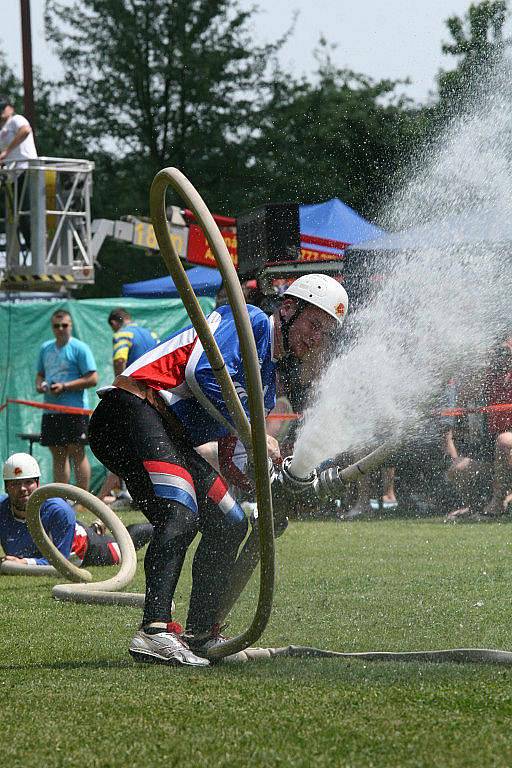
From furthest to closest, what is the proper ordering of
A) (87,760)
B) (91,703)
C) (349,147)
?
1. (349,147)
2. (91,703)
3. (87,760)

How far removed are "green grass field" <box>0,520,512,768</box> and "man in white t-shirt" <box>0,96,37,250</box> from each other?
7.14 metres

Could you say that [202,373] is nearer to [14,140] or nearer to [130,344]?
[130,344]

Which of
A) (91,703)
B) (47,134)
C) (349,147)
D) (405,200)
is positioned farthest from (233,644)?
(47,134)

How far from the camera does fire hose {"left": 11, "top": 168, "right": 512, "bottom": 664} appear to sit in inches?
196

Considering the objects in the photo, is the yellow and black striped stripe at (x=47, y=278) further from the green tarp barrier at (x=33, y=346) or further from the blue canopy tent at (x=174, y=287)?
the blue canopy tent at (x=174, y=287)

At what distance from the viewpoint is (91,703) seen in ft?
14.7

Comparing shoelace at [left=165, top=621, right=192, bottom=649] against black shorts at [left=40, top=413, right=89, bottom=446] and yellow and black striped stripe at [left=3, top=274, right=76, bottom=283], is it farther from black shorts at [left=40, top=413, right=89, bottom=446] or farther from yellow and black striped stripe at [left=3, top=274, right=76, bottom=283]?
yellow and black striped stripe at [left=3, top=274, right=76, bottom=283]

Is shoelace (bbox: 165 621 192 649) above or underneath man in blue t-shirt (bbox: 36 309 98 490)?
underneath

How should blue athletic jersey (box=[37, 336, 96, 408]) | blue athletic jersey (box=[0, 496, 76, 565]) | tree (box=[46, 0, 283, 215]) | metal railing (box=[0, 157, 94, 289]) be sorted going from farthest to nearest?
tree (box=[46, 0, 283, 215]) < metal railing (box=[0, 157, 94, 289]) < blue athletic jersey (box=[37, 336, 96, 408]) < blue athletic jersey (box=[0, 496, 76, 565])

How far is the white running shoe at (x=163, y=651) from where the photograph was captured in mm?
5344

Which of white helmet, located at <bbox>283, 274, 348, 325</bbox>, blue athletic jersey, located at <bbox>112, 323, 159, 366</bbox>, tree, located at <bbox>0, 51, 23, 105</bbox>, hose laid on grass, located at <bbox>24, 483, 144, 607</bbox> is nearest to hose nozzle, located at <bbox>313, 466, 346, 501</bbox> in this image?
white helmet, located at <bbox>283, 274, 348, 325</bbox>

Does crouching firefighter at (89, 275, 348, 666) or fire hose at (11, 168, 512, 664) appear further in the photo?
crouching firefighter at (89, 275, 348, 666)

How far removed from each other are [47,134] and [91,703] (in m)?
35.3

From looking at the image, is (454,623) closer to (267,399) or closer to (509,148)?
(267,399)
